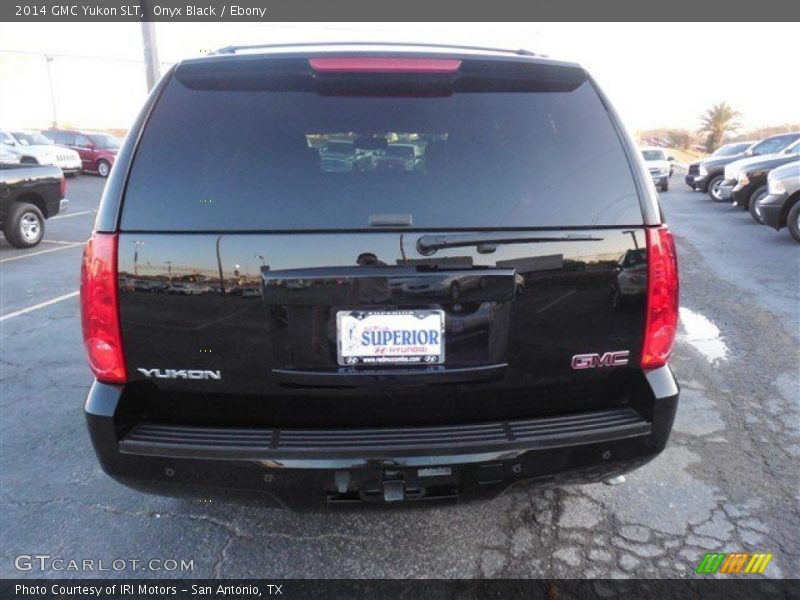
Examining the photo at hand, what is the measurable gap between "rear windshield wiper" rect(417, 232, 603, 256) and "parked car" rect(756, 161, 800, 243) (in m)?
9.89

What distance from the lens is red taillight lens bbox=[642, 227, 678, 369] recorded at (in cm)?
203

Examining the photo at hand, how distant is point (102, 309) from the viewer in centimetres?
196

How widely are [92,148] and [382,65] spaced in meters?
28.0

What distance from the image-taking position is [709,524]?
2.67 meters

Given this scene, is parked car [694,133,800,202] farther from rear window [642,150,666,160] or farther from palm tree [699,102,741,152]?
palm tree [699,102,741,152]

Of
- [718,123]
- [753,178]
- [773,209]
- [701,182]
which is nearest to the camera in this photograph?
[773,209]

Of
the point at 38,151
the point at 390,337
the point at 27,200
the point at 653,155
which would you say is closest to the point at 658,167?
the point at 653,155

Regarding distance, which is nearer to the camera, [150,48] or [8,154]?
[150,48]

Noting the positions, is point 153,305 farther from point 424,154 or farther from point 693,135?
point 693,135

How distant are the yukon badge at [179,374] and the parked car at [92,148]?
87.7 feet

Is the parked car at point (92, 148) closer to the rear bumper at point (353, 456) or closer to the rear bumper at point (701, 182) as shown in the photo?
the rear bumper at point (701, 182)

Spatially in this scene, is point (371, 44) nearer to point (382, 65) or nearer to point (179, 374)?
point (382, 65)

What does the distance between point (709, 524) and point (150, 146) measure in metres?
2.87

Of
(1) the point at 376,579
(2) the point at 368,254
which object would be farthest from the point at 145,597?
(2) the point at 368,254
